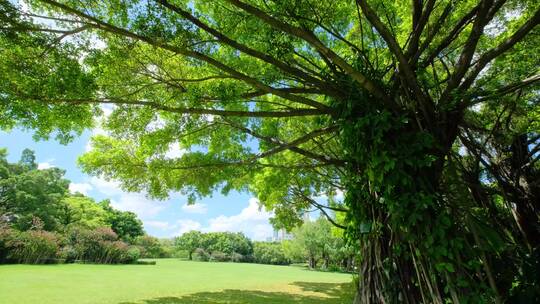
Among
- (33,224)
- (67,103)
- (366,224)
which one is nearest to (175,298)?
(67,103)

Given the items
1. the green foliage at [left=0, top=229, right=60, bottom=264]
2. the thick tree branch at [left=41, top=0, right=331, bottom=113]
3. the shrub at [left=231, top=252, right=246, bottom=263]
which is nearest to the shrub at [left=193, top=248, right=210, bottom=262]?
the shrub at [left=231, top=252, right=246, bottom=263]

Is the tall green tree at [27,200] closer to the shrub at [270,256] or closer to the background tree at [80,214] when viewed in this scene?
the background tree at [80,214]

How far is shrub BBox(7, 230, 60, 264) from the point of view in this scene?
14.8 m

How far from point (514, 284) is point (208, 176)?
15.6 feet

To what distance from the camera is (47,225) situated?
2036cm

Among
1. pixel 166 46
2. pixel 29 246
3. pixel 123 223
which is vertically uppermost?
pixel 123 223

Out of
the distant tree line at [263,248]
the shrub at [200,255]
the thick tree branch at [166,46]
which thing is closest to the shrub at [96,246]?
the shrub at [200,255]

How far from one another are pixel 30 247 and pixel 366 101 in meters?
18.6

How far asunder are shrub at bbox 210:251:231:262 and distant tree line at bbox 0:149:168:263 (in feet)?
45.1

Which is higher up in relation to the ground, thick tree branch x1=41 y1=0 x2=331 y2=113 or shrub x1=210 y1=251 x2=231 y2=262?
thick tree branch x1=41 y1=0 x2=331 y2=113

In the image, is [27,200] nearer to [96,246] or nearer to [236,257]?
[96,246]

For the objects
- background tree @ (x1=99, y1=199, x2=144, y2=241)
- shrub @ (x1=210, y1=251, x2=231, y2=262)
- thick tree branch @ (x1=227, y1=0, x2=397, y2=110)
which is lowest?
shrub @ (x1=210, y1=251, x2=231, y2=262)

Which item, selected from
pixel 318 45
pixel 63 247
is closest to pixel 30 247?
pixel 63 247

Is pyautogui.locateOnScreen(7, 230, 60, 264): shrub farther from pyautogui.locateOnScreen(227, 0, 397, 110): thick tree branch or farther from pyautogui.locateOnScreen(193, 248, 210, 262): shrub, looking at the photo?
pyautogui.locateOnScreen(193, 248, 210, 262): shrub
